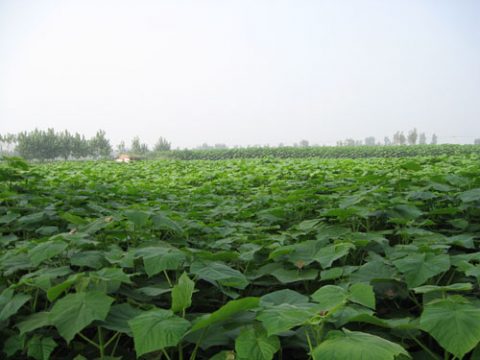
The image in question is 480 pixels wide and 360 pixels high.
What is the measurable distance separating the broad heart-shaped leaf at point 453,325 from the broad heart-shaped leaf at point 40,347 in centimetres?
110

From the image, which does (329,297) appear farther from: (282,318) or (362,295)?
(282,318)

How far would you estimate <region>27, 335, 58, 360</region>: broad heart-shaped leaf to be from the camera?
123cm

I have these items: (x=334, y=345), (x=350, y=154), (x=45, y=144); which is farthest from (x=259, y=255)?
(x=45, y=144)

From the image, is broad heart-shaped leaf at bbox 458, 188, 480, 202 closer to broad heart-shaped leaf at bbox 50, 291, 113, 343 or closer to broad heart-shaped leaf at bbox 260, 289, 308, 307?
broad heart-shaped leaf at bbox 260, 289, 308, 307

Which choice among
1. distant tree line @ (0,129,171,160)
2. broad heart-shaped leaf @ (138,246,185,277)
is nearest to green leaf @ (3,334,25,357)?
broad heart-shaped leaf @ (138,246,185,277)

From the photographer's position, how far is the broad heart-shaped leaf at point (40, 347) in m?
1.23

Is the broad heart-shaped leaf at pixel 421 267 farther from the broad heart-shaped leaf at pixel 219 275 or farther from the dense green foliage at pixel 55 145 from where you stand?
the dense green foliage at pixel 55 145

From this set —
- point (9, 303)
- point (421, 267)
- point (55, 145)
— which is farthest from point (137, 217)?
point (55, 145)

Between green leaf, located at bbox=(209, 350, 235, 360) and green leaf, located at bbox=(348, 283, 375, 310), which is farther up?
green leaf, located at bbox=(348, 283, 375, 310)

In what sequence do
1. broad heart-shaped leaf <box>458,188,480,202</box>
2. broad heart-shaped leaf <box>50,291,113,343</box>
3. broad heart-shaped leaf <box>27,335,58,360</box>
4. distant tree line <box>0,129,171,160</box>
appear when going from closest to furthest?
broad heart-shaped leaf <box>50,291,113,343</box>, broad heart-shaped leaf <box>27,335,58,360</box>, broad heart-shaped leaf <box>458,188,480,202</box>, distant tree line <box>0,129,171,160</box>

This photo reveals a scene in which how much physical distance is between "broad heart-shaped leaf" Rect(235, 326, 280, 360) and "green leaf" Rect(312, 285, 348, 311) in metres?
0.19

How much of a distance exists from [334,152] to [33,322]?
3442cm

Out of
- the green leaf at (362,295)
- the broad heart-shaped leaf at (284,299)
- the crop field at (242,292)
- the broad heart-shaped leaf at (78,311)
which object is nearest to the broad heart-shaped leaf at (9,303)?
the crop field at (242,292)

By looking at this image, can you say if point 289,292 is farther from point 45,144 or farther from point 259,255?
point 45,144
